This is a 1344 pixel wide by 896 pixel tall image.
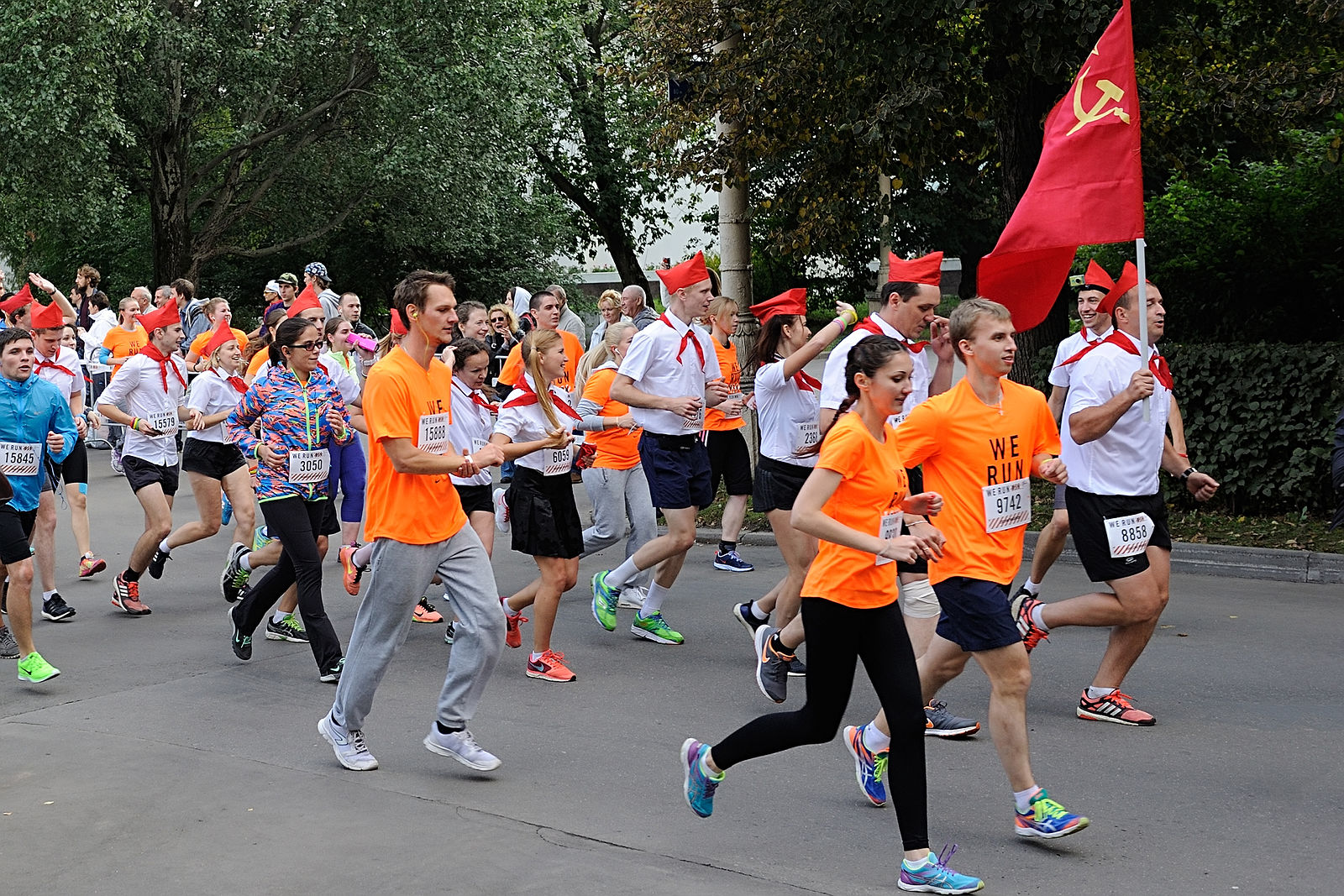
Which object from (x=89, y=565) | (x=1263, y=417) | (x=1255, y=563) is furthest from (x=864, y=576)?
(x=89, y=565)

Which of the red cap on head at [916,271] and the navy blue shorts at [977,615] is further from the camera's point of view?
the red cap on head at [916,271]

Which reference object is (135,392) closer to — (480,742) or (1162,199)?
(480,742)

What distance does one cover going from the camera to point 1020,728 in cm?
498

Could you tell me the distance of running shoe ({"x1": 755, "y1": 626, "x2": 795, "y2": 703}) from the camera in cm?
679

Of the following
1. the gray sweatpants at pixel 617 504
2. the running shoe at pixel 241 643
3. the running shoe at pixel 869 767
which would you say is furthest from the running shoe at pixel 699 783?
the running shoe at pixel 241 643

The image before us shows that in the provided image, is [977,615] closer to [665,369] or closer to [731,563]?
[665,369]

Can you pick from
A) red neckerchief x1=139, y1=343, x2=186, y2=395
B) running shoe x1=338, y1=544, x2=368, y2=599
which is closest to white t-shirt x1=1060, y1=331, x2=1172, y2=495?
running shoe x1=338, y1=544, x2=368, y2=599

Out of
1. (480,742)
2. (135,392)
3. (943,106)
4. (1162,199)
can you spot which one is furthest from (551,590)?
(1162,199)

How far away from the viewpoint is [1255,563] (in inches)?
407

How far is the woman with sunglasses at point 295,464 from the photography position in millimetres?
7516

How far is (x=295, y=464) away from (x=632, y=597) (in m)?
2.46

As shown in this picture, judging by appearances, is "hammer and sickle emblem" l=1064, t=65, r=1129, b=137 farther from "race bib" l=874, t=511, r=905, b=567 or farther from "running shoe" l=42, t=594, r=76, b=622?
"running shoe" l=42, t=594, r=76, b=622

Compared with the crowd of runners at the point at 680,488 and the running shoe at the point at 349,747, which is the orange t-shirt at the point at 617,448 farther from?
the running shoe at the point at 349,747

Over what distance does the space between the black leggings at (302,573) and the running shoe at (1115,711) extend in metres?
3.62
